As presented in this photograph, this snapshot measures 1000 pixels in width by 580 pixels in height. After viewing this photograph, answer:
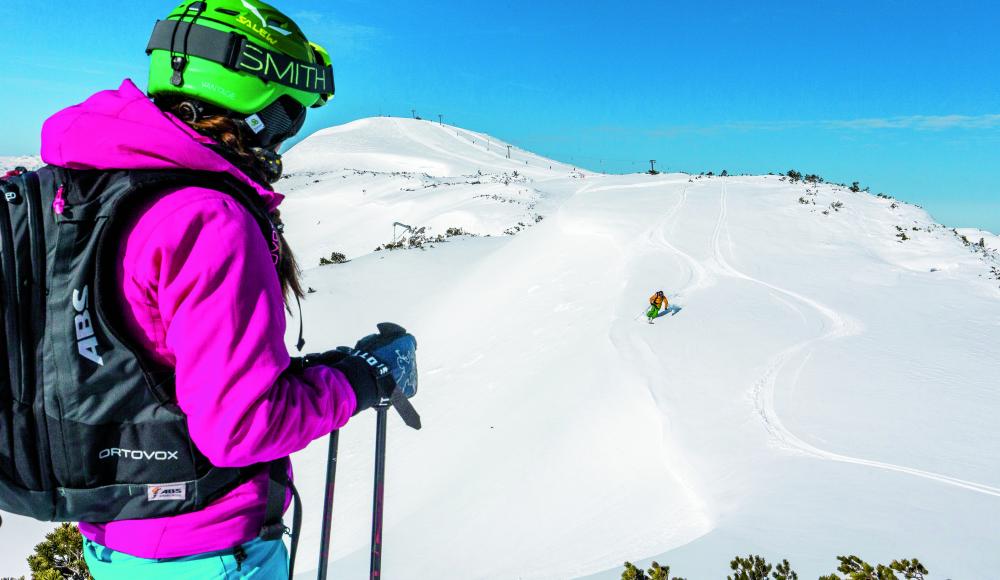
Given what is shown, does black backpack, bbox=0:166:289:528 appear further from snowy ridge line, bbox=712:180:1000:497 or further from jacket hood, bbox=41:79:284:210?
snowy ridge line, bbox=712:180:1000:497

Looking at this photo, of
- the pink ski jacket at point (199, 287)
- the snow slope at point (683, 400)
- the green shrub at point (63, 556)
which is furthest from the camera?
the snow slope at point (683, 400)

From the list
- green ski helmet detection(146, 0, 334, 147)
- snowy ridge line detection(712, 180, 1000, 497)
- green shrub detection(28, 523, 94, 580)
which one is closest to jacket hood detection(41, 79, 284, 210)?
green ski helmet detection(146, 0, 334, 147)

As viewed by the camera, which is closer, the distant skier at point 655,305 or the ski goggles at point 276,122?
the ski goggles at point 276,122

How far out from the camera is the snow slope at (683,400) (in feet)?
13.8

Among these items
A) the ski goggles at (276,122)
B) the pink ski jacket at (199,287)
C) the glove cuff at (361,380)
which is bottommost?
the glove cuff at (361,380)

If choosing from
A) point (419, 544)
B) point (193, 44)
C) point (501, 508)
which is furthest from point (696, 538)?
point (193, 44)

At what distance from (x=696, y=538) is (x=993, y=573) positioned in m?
1.63

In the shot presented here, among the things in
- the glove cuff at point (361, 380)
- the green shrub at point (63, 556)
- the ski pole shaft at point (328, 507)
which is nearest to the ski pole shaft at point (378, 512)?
the ski pole shaft at point (328, 507)

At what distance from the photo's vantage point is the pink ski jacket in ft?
4.37

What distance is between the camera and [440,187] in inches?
1446

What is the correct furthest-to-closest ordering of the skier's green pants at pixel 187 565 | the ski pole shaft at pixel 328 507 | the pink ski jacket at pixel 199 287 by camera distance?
the ski pole shaft at pixel 328 507 → the skier's green pants at pixel 187 565 → the pink ski jacket at pixel 199 287

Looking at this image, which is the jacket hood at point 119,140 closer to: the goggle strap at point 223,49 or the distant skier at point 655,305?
the goggle strap at point 223,49

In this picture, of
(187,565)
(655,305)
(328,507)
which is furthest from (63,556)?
(655,305)

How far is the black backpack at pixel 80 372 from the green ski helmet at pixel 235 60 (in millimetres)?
528
